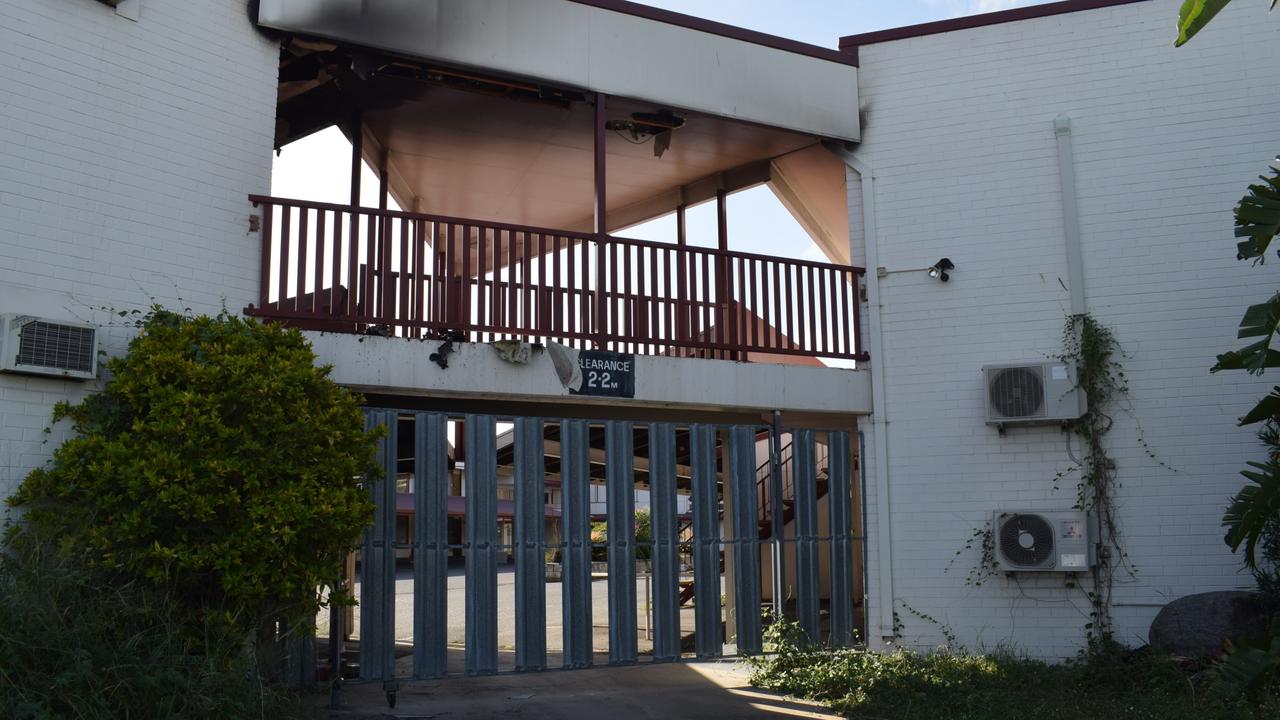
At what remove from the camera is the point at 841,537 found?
10.4m

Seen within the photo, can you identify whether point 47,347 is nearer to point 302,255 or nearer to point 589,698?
point 302,255

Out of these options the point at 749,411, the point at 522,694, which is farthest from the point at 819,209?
the point at 522,694

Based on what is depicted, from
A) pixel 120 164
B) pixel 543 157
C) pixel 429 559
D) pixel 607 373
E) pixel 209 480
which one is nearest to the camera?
pixel 209 480

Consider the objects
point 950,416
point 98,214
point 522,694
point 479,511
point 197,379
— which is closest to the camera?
point 197,379

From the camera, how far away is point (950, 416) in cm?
1027

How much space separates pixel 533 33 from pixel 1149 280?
5.89 m

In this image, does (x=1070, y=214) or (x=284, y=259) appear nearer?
(x=284, y=259)

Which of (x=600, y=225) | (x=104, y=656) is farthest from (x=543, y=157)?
(x=104, y=656)

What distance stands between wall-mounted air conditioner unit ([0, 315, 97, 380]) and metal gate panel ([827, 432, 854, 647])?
20.6ft

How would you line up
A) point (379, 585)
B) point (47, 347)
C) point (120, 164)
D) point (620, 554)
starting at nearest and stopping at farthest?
point (47, 347)
point (120, 164)
point (379, 585)
point (620, 554)

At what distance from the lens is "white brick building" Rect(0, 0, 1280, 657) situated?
28.1 feet

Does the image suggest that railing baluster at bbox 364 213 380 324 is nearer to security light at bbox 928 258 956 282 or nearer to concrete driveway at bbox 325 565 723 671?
concrete driveway at bbox 325 565 723 671

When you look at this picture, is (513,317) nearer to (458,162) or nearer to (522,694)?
(522,694)

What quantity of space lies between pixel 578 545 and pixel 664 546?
847 mm
